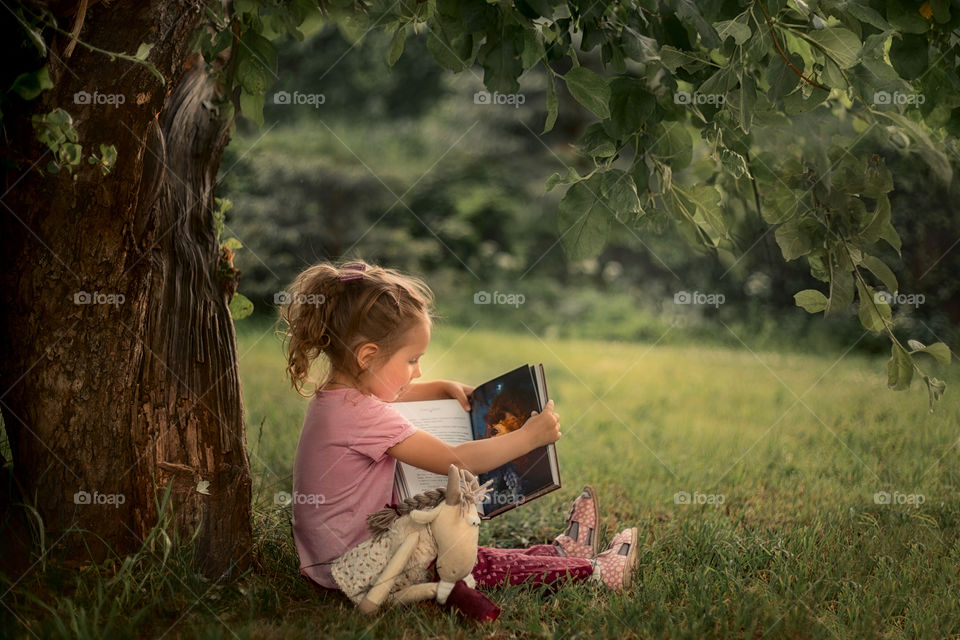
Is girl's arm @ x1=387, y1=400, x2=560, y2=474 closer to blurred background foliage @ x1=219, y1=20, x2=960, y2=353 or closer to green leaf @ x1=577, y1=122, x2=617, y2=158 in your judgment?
green leaf @ x1=577, y1=122, x2=617, y2=158

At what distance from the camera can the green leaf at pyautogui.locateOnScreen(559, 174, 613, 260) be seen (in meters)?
2.06

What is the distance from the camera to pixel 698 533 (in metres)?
2.56

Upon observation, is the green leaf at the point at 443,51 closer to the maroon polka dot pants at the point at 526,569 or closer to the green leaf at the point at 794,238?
the green leaf at the point at 794,238

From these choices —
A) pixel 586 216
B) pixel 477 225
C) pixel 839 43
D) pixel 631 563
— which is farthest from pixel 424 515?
pixel 477 225

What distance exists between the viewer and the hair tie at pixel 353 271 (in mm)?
2268

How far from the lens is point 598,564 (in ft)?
7.57

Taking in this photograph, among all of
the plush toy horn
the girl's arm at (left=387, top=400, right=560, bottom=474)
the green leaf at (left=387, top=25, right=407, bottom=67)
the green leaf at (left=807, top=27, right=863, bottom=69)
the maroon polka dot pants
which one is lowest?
the maroon polka dot pants

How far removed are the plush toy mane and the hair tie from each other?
1.86 feet

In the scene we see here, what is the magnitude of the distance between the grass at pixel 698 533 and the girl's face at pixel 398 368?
0.46 metres

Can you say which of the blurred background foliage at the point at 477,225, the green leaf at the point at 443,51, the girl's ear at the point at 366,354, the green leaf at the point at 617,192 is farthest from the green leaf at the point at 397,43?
the blurred background foliage at the point at 477,225

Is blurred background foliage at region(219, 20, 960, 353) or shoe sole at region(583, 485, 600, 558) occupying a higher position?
blurred background foliage at region(219, 20, 960, 353)

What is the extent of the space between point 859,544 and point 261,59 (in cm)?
207

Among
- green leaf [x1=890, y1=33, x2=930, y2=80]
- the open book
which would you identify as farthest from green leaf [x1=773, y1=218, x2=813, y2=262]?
the open book

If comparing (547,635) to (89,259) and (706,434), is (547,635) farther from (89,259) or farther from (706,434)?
(706,434)
